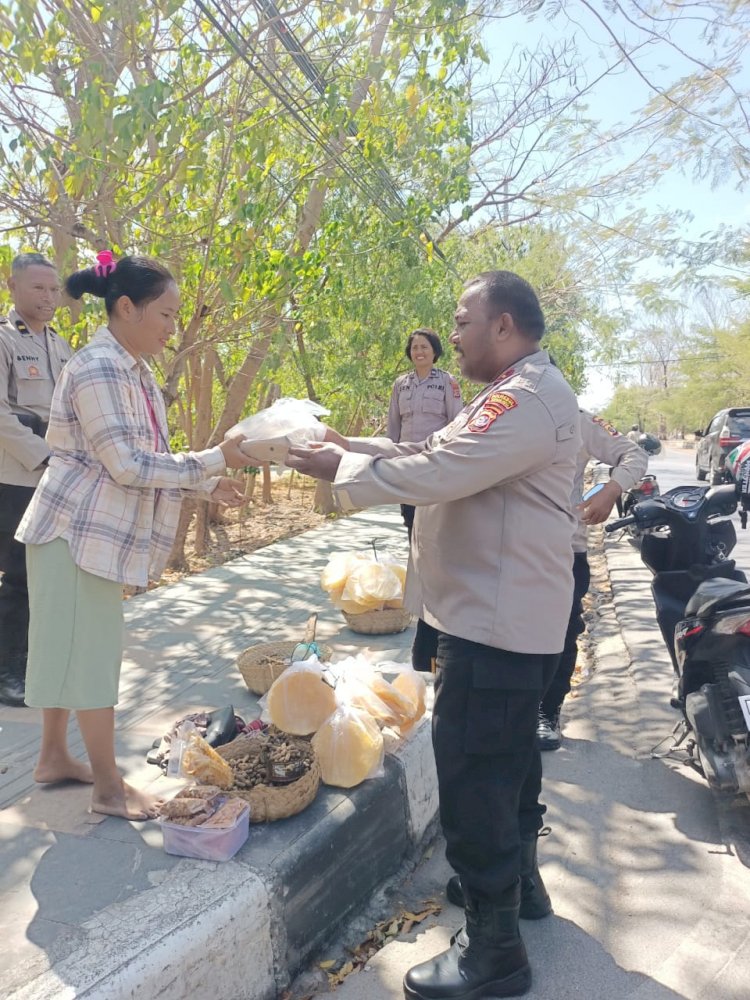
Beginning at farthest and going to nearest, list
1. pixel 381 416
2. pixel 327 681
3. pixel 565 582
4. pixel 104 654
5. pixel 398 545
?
1. pixel 381 416
2. pixel 398 545
3. pixel 327 681
4. pixel 104 654
5. pixel 565 582

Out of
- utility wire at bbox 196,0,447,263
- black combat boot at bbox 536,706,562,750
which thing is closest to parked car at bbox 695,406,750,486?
utility wire at bbox 196,0,447,263

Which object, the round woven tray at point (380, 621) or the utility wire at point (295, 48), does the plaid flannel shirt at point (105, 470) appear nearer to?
the round woven tray at point (380, 621)

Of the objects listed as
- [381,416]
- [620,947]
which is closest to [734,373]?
[381,416]

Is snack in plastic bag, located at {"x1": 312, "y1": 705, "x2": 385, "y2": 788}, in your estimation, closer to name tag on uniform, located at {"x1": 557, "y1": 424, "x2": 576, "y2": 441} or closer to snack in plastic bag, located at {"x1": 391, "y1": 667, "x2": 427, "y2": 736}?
snack in plastic bag, located at {"x1": 391, "y1": 667, "x2": 427, "y2": 736}

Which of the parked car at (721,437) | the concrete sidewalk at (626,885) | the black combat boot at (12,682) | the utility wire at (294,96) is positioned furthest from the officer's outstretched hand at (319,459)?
the parked car at (721,437)

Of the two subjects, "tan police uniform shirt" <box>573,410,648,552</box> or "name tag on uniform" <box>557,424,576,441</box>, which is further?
"tan police uniform shirt" <box>573,410,648,552</box>

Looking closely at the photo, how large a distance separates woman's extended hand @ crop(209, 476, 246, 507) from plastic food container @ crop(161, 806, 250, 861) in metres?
1.01

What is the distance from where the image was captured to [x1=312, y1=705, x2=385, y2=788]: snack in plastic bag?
8.97 feet

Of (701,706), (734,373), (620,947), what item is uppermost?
(734,373)

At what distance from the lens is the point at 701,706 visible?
10.3ft

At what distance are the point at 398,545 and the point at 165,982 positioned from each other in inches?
259

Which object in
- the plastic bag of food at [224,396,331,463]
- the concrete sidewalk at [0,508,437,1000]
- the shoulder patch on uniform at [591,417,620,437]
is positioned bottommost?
the concrete sidewalk at [0,508,437,1000]

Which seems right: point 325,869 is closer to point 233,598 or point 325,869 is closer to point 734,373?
point 233,598

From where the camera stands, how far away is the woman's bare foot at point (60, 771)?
2.91 meters
